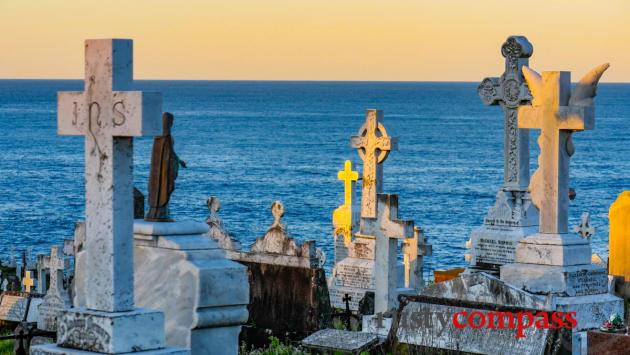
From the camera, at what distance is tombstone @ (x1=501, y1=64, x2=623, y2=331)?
12.8 metres

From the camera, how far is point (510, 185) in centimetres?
1967

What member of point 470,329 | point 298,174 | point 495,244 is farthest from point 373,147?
point 298,174

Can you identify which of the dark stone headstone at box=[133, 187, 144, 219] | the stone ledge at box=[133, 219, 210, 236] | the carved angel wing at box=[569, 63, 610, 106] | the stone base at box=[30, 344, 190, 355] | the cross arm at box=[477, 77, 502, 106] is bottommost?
the stone base at box=[30, 344, 190, 355]

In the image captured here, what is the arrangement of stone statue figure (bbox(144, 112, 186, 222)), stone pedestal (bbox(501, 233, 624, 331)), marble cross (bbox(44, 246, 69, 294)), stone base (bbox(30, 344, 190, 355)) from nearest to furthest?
1. stone base (bbox(30, 344, 190, 355))
2. stone statue figure (bbox(144, 112, 186, 222))
3. stone pedestal (bbox(501, 233, 624, 331))
4. marble cross (bbox(44, 246, 69, 294))

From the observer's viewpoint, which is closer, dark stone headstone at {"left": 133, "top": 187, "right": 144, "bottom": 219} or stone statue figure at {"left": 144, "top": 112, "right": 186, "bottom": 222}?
stone statue figure at {"left": 144, "top": 112, "right": 186, "bottom": 222}

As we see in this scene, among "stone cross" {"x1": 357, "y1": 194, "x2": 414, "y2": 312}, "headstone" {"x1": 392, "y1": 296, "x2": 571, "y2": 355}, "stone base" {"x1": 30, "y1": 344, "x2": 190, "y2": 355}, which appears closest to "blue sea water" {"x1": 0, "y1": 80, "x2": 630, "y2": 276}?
"stone cross" {"x1": 357, "y1": 194, "x2": 414, "y2": 312}

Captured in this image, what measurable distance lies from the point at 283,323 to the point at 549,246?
105 inches

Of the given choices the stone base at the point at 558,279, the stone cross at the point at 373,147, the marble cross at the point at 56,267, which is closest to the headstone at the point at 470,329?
the stone base at the point at 558,279

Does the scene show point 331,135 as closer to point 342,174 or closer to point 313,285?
point 342,174

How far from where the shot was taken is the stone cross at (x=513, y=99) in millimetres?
19656

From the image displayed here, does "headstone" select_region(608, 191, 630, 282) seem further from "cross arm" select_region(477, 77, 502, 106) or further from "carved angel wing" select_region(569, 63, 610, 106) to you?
"carved angel wing" select_region(569, 63, 610, 106)

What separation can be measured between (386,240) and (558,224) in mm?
2374

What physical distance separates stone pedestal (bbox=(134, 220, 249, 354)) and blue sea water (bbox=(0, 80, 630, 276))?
2251cm

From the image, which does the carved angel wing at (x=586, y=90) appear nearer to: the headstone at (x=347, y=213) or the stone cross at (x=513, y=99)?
the stone cross at (x=513, y=99)
